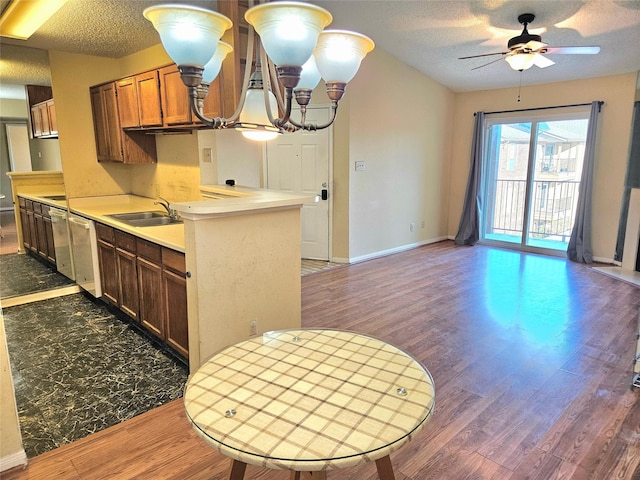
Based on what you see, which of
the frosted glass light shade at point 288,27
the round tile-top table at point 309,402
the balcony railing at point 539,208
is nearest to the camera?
the round tile-top table at point 309,402

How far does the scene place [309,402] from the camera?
3.83ft

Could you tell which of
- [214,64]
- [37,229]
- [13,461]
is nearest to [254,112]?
[214,64]

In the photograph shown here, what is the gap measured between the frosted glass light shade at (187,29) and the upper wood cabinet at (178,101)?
171cm

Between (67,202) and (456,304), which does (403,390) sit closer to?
(456,304)

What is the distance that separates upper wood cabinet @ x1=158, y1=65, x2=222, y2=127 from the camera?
9.84 feet

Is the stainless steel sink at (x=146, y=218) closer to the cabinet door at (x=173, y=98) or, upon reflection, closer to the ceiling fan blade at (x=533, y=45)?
the cabinet door at (x=173, y=98)

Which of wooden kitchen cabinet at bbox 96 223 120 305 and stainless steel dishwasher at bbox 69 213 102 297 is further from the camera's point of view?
stainless steel dishwasher at bbox 69 213 102 297

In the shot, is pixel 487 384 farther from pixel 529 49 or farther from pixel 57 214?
pixel 57 214

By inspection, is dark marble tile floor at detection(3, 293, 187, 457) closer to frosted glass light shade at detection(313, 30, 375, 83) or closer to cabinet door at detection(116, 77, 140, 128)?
cabinet door at detection(116, 77, 140, 128)

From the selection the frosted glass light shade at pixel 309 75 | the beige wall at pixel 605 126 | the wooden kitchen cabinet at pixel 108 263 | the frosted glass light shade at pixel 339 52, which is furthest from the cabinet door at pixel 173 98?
the beige wall at pixel 605 126

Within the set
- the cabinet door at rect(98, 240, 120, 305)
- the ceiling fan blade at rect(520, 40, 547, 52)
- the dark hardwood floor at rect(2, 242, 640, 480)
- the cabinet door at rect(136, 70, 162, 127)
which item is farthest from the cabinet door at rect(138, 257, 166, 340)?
the ceiling fan blade at rect(520, 40, 547, 52)

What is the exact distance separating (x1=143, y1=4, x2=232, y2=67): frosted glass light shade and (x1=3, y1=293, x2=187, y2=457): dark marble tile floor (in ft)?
6.19

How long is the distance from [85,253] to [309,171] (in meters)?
2.80

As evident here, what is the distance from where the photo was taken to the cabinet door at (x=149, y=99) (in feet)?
10.9
